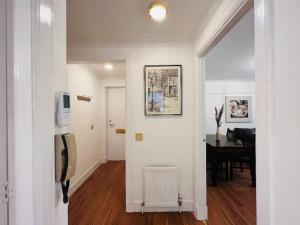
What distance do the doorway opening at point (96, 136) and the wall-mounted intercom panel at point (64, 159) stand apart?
175 centimetres

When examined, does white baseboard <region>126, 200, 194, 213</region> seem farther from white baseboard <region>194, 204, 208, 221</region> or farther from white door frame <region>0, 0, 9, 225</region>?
white door frame <region>0, 0, 9, 225</region>

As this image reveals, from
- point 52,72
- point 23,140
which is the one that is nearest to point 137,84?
point 52,72

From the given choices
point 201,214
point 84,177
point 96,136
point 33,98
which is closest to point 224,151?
point 201,214

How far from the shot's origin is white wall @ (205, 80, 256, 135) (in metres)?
5.68

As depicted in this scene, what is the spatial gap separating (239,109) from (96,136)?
4223 millimetres

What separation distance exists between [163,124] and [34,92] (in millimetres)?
1980

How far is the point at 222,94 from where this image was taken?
225 inches

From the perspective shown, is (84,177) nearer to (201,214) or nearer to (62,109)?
(201,214)

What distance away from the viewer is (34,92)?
0.81 m

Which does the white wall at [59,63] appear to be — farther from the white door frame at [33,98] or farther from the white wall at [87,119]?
the white wall at [87,119]

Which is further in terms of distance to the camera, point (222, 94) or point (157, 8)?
point (222, 94)

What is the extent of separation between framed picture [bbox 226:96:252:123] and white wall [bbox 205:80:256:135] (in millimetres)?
113

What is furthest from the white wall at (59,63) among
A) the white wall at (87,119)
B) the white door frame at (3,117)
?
the white wall at (87,119)

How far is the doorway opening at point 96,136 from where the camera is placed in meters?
2.94
